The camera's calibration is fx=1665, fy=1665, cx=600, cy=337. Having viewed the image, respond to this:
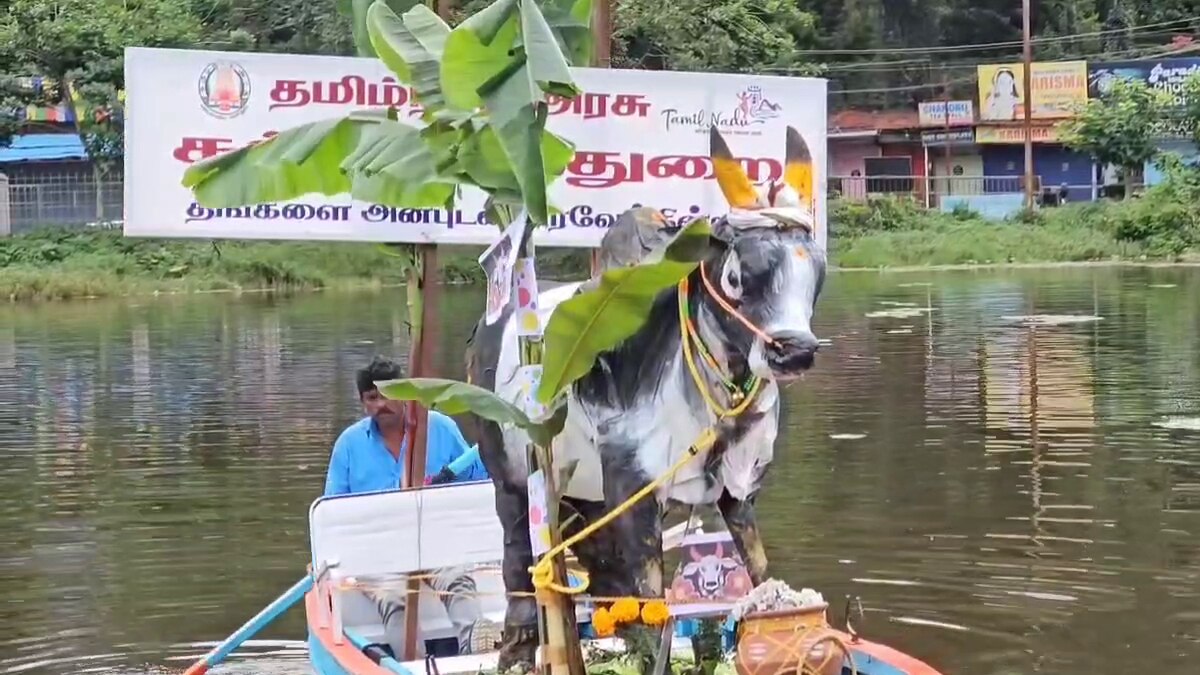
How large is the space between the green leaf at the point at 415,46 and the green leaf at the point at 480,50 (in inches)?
12.7

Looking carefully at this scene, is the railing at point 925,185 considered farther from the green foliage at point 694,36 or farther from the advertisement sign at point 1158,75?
the green foliage at point 694,36

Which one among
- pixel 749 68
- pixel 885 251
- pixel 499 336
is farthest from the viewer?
pixel 885 251

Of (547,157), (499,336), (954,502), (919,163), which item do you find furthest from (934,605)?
(919,163)

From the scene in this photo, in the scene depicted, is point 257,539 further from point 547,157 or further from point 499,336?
point 547,157

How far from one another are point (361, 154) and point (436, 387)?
36.5 inches

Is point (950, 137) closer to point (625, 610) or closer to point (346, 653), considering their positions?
point (346, 653)

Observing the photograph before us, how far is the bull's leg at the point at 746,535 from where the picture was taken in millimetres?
5695

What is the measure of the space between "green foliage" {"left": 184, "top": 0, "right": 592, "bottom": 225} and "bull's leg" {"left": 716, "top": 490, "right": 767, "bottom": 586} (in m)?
1.22

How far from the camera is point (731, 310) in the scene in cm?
518

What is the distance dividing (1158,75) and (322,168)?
156ft

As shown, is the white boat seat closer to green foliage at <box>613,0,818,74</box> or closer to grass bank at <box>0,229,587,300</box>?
grass bank at <box>0,229,587,300</box>

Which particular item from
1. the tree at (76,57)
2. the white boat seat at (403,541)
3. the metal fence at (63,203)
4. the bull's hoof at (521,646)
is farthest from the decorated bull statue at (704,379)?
the metal fence at (63,203)

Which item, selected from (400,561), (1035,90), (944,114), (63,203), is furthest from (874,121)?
(400,561)

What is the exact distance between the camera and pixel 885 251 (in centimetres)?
4444
